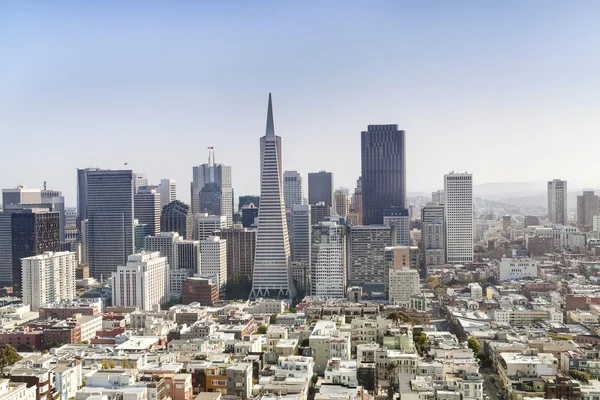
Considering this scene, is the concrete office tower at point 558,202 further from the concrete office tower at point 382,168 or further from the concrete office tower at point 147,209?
the concrete office tower at point 147,209

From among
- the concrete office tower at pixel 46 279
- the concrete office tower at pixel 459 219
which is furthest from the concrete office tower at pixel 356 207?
the concrete office tower at pixel 46 279

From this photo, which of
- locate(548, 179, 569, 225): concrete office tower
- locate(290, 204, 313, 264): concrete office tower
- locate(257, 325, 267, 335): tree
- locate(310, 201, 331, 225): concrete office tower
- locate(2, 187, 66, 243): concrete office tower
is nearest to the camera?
locate(257, 325, 267, 335): tree

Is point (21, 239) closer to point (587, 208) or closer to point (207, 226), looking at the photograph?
point (207, 226)

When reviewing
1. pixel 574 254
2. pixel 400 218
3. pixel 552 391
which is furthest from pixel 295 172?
pixel 552 391

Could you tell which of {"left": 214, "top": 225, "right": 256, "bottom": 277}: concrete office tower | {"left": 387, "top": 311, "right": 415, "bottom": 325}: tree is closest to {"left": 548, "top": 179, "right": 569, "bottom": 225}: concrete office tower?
{"left": 214, "top": 225, "right": 256, "bottom": 277}: concrete office tower

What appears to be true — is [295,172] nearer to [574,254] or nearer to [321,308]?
[574,254]

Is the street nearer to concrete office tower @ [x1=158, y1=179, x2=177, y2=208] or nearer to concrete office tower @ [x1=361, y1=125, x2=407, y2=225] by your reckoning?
concrete office tower @ [x1=361, y1=125, x2=407, y2=225]
